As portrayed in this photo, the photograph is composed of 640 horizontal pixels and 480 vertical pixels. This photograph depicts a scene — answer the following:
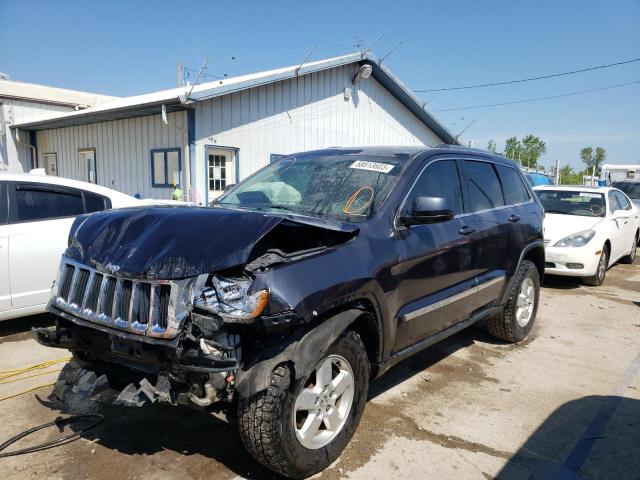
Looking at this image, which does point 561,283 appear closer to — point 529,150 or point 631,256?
point 631,256

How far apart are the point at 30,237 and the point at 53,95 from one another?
61.8 feet

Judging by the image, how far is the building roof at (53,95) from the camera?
1838 cm

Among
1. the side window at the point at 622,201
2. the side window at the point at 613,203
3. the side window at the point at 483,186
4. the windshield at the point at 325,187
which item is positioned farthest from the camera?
the side window at the point at 622,201

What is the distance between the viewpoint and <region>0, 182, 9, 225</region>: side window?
4.98m

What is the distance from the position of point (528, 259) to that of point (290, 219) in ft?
11.9

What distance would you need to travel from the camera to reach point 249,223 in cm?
258

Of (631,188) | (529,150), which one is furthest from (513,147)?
(631,188)

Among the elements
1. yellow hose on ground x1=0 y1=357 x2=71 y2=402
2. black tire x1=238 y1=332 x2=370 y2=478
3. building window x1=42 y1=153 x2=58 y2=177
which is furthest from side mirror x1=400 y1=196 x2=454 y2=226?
building window x1=42 y1=153 x2=58 y2=177

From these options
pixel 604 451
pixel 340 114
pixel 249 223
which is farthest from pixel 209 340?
pixel 340 114

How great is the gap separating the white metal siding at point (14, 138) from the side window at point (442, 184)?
1702cm

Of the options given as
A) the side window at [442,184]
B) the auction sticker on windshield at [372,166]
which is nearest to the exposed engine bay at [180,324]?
the auction sticker on windshield at [372,166]

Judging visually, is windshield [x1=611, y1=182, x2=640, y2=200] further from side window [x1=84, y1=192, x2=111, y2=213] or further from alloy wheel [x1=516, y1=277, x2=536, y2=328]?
side window [x1=84, y1=192, x2=111, y2=213]

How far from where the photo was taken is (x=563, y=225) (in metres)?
8.20

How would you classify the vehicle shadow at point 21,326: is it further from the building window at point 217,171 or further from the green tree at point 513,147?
the green tree at point 513,147
